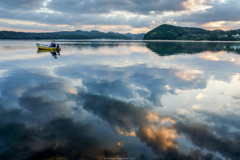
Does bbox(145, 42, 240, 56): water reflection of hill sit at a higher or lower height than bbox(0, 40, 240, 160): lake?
higher

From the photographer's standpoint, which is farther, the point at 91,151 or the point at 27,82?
the point at 27,82

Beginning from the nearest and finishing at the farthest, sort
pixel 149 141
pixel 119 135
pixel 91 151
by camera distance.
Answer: pixel 91 151 < pixel 149 141 < pixel 119 135

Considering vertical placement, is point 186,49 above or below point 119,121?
above

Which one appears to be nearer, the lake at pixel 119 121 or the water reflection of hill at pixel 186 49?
the lake at pixel 119 121

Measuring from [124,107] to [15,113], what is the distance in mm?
6523

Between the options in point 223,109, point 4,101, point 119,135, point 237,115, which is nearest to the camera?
point 119,135

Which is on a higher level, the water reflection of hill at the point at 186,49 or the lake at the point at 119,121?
the water reflection of hill at the point at 186,49

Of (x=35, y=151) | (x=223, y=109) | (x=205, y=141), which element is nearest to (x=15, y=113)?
(x=35, y=151)

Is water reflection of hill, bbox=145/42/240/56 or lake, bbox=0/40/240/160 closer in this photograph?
lake, bbox=0/40/240/160

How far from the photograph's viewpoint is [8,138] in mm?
7250

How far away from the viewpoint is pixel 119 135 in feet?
24.4

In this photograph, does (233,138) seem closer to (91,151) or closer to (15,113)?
(91,151)

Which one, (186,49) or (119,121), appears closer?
(119,121)

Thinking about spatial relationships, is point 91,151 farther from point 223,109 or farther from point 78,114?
point 223,109
